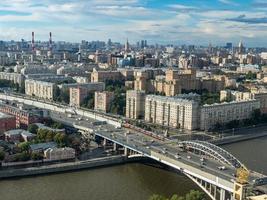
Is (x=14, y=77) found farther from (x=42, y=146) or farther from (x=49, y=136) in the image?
(x=42, y=146)

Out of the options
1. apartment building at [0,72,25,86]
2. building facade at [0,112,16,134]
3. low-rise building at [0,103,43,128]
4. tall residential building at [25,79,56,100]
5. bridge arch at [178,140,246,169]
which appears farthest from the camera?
apartment building at [0,72,25,86]

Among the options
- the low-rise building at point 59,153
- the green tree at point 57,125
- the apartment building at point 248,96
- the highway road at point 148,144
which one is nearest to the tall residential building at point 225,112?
the apartment building at point 248,96

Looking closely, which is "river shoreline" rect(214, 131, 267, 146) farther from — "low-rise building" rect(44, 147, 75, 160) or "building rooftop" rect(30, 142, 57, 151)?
"building rooftop" rect(30, 142, 57, 151)

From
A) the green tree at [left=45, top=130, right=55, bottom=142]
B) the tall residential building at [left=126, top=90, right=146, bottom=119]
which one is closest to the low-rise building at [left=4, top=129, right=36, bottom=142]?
the green tree at [left=45, top=130, right=55, bottom=142]

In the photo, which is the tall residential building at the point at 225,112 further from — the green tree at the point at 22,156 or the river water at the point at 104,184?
the green tree at the point at 22,156

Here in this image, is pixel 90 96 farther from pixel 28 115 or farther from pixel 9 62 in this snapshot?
pixel 9 62

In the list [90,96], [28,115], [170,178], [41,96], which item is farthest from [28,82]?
[170,178]

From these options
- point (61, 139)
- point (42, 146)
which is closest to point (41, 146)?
point (42, 146)
